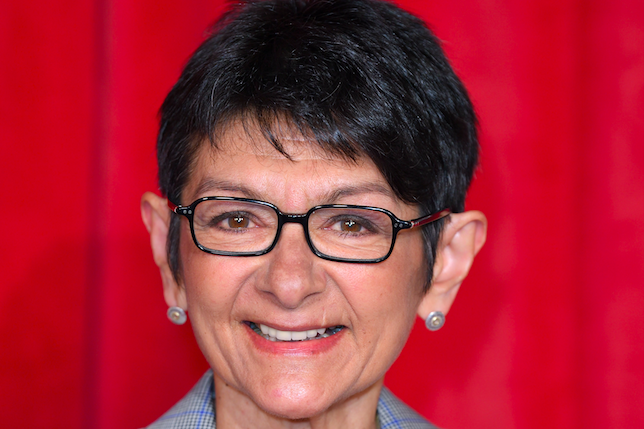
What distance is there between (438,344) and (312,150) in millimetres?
1223

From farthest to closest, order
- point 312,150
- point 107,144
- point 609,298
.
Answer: point 609,298, point 107,144, point 312,150

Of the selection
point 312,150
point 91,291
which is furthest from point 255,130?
point 91,291

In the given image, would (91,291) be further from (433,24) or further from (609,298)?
(609,298)

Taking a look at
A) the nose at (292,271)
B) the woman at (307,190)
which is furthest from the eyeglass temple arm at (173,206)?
the nose at (292,271)

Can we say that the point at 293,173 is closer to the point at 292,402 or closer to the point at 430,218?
the point at 430,218

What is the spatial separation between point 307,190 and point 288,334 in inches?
10.6

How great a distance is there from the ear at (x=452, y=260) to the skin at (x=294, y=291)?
0.14 m

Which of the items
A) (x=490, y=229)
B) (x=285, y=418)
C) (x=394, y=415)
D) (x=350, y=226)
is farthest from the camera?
(x=490, y=229)

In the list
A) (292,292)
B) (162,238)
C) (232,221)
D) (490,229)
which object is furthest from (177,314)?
(490,229)

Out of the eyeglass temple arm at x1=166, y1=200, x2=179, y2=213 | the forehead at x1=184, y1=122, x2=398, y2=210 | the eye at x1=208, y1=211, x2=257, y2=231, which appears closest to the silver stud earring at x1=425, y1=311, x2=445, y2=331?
the forehead at x1=184, y1=122, x2=398, y2=210

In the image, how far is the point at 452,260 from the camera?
63.1 inches

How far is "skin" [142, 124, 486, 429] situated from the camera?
1.31 meters

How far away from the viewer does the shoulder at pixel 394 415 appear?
66.1 inches

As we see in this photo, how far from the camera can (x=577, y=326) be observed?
2203mm
